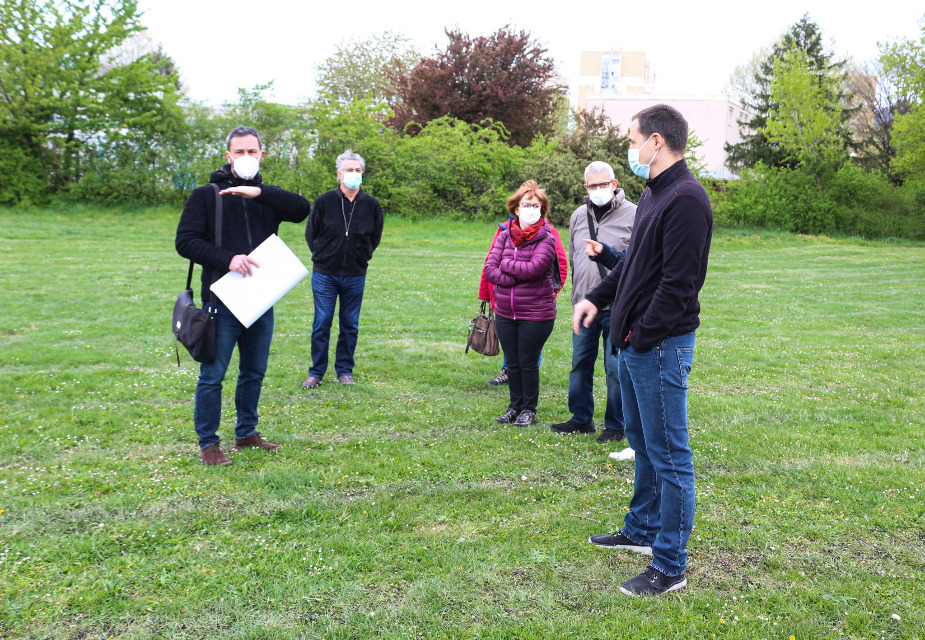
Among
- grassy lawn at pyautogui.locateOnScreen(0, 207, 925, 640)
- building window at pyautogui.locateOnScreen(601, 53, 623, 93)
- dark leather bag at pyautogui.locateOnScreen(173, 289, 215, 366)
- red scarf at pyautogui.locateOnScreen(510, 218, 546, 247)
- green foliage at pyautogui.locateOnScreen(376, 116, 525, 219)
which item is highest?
building window at pyautogui.locateOnScreen(601, 53, 623, 93)

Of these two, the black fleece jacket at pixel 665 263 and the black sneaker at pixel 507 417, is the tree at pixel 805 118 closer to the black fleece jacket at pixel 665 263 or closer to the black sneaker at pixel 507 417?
the black sneaker at pixel 507 417

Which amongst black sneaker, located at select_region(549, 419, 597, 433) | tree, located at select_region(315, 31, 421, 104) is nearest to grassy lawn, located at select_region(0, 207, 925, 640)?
black sneaker, located at select_region(549, 419, 597, 433)

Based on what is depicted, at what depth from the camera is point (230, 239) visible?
4945 mm

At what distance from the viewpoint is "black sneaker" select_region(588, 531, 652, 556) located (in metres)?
3.96

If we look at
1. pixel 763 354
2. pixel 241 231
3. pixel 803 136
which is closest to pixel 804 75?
pixel 803 136

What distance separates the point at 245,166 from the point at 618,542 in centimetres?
340

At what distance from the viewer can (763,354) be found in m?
9.38

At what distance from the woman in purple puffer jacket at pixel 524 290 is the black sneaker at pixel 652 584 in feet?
9.09

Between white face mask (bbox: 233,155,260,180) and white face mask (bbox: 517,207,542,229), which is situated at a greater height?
white face mask (bbox: 233,155,260,180)

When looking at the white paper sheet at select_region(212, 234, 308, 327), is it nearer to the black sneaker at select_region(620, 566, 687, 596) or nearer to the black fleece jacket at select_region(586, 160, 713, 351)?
the black fleece jacket at select_region(586, 160, 713, 351)

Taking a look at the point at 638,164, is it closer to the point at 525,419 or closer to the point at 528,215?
the point at 528,215

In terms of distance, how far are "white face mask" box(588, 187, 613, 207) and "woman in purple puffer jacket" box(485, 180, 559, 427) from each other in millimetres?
574

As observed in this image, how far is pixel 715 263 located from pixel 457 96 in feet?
39.9

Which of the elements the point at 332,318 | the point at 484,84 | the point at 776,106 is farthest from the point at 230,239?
the point at 776,106
